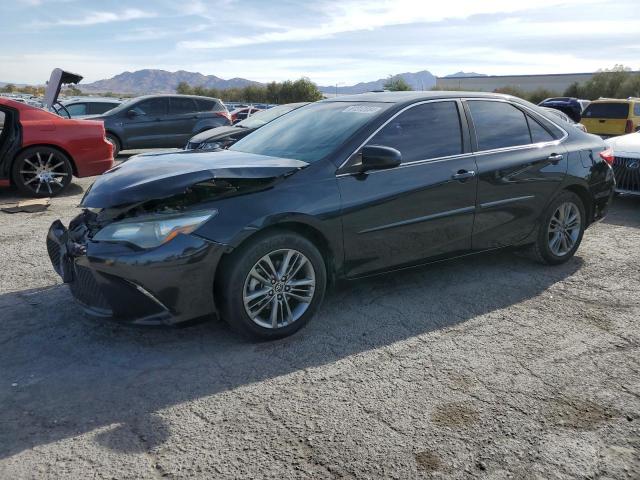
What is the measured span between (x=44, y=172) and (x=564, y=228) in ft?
23.2

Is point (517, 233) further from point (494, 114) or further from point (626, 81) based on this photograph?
point (626, 81)

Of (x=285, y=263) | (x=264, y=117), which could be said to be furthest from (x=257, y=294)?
(x=264, y=117)

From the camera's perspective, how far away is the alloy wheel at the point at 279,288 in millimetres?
3543

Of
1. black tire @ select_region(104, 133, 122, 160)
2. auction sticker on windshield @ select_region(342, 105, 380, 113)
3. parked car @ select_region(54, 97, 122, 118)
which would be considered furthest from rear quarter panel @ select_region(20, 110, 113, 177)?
parked car @ select_region(54, 97, 122, 118)

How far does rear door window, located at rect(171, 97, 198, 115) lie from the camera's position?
13.9 meters

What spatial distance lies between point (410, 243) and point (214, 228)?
158cm

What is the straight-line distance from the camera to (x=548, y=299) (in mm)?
4551

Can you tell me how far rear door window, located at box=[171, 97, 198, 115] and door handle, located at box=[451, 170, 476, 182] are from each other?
10.9 meters

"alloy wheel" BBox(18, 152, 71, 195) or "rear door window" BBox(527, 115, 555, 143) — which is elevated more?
"rear door window" BBox(527, 115, 555, 143)

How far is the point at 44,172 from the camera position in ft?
26.9

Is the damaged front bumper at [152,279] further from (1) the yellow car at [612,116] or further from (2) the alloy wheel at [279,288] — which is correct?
(1) the yellow car at [612,116]

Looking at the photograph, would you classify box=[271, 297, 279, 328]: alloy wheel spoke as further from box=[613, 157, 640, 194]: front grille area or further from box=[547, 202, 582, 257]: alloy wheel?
box=[613, 157, 640, 194]: front grille area

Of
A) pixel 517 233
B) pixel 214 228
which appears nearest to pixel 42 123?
pixel 214 228

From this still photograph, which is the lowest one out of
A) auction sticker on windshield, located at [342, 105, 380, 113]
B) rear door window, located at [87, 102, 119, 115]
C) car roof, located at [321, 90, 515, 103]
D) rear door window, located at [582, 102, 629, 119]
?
auction sticker on windshield, located at [342, 105, 380, 113]
